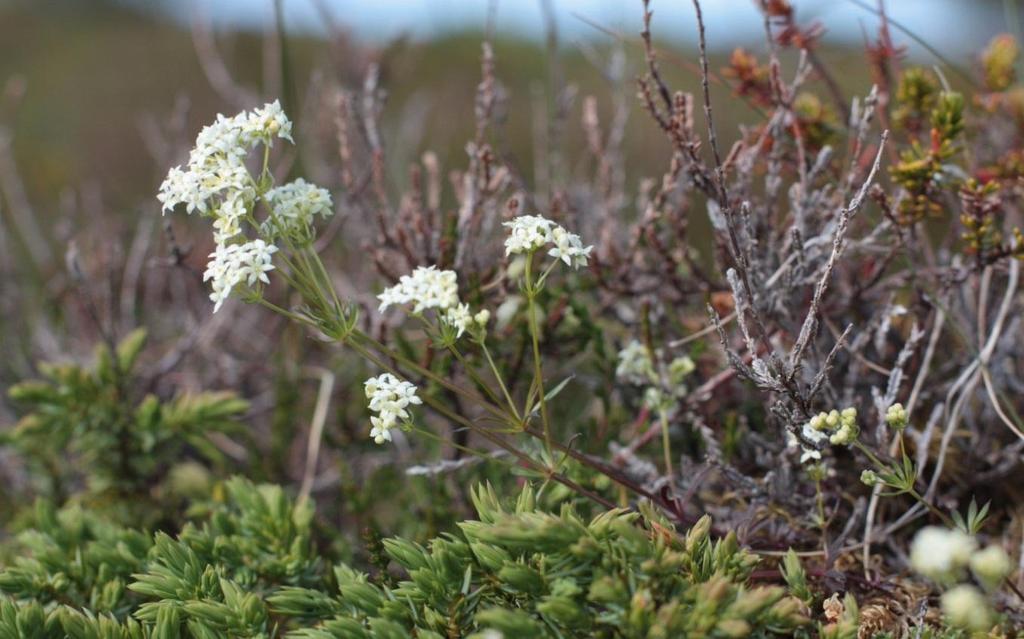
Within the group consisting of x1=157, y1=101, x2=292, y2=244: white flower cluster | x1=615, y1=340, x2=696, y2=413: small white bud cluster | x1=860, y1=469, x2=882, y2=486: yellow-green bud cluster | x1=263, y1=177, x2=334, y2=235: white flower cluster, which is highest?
x1=157, y1=101, x2=292, y2=244: white flower cluster

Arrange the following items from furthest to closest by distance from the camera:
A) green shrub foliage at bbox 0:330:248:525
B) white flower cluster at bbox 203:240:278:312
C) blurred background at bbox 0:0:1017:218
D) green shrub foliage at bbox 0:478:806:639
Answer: blurred background at bbox 0:0:1017:218
green shrub foliage at bbox 0:330:248:525
white flower cluster at bbox 203:240:278:312
green shrub foliage at bbox 0:478:806:639

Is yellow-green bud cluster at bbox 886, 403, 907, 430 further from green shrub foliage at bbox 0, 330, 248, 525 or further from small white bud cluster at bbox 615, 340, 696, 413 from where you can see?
green shrub foliage at bbox 0, 330, 248, 525

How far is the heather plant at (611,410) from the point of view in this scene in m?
1.08

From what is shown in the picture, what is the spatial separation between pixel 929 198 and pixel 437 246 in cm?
93

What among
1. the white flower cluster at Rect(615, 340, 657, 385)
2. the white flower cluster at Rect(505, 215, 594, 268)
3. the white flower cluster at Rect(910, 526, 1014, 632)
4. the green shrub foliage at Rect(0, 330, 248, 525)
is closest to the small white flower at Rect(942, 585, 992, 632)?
the white flower cluster at Rect(910, 526, 1014, 632)

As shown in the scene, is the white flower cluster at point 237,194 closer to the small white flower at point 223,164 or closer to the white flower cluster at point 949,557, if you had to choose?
the small white flower at point 223,164

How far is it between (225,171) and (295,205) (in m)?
0.10

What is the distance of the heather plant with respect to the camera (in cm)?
108

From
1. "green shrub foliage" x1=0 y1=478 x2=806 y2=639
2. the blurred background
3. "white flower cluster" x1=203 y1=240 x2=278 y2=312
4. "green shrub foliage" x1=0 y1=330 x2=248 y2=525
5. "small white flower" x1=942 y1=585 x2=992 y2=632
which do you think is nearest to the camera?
"small white flower" x1=942 y1=585 x2=992 y2=632

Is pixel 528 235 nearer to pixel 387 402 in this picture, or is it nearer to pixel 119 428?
pixel 387 402

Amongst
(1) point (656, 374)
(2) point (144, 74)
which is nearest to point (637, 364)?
(1) point (656, 374)

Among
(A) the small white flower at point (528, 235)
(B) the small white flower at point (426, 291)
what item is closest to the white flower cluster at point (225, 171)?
(B) the small white flower at point (426, 291)

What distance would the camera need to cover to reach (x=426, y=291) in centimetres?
110

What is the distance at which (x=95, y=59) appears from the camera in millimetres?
11039
